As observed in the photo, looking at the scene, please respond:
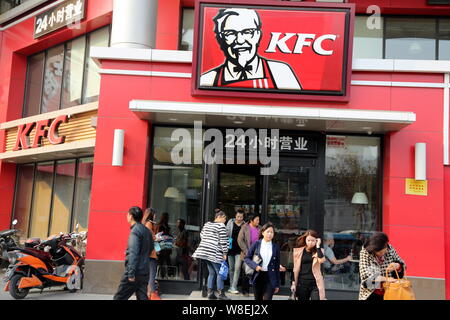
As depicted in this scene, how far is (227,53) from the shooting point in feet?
32.3

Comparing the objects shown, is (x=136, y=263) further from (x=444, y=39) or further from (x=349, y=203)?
(x=444, y=39)

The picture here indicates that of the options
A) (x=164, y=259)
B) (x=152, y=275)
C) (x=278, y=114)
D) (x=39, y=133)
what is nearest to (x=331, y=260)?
(x=278, y=114)

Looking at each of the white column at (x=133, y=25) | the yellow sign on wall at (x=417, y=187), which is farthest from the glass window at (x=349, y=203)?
the white column at (x=133, y=25)

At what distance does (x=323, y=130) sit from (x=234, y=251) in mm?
3308

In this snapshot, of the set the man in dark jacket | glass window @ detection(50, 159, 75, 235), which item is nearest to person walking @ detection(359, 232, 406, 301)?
the man in dark jacket

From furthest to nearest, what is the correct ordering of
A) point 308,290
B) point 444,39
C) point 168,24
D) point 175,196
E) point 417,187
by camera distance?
point 444,39
point 168,24
point 175,196
point 417,187
point 308,290

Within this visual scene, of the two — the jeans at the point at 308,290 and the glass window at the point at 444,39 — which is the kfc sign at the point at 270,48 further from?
the jeans at the point at 308,290

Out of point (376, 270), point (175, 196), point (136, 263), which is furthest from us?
point (175, 196)

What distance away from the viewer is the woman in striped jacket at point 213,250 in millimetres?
8602

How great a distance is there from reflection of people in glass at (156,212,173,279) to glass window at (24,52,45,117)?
7.37 meters

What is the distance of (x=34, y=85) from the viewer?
15.4 metres

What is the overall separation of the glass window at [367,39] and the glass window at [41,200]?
9.59 meters

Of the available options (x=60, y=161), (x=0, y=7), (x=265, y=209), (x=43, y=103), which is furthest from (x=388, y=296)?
(x=0, y=7)

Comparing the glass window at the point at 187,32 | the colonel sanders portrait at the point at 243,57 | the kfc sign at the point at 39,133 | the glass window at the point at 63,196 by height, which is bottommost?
the glass window at the point at 63,196
